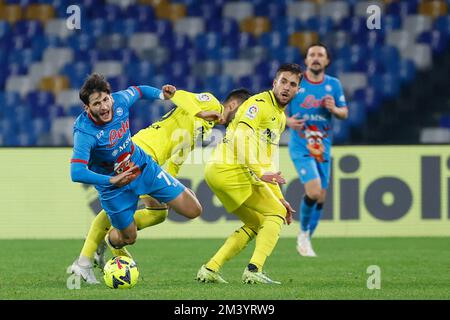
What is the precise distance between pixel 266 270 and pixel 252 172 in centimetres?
126

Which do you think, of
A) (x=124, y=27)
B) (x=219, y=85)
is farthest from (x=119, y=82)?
(x=219, y=85)

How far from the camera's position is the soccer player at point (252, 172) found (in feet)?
27.8

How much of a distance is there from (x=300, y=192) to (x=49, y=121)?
15.3ft

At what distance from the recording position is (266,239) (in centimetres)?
844

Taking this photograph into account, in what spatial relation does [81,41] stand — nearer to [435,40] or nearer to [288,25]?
[288,25]

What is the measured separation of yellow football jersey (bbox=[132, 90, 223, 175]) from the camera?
30.7ft

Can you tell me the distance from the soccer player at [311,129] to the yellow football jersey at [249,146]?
2.55 meters

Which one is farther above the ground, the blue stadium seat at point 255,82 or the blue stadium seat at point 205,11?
the blue stadium seat at point 205,11

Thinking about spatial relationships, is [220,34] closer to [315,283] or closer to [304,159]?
[304,159]

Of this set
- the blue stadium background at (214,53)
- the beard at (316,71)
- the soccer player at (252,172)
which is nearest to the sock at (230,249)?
the soccer player at (252,172)

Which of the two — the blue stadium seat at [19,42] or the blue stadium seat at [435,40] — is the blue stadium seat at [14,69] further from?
the blue stadium seat at [435,40]

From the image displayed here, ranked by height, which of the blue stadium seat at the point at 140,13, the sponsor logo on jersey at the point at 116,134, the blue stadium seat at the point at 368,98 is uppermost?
the blue stadium seat at the point at 140,13

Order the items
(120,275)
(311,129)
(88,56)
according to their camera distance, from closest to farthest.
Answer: (120,275)
(311,129)
(88,56)

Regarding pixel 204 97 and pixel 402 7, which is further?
pixel 402 7
